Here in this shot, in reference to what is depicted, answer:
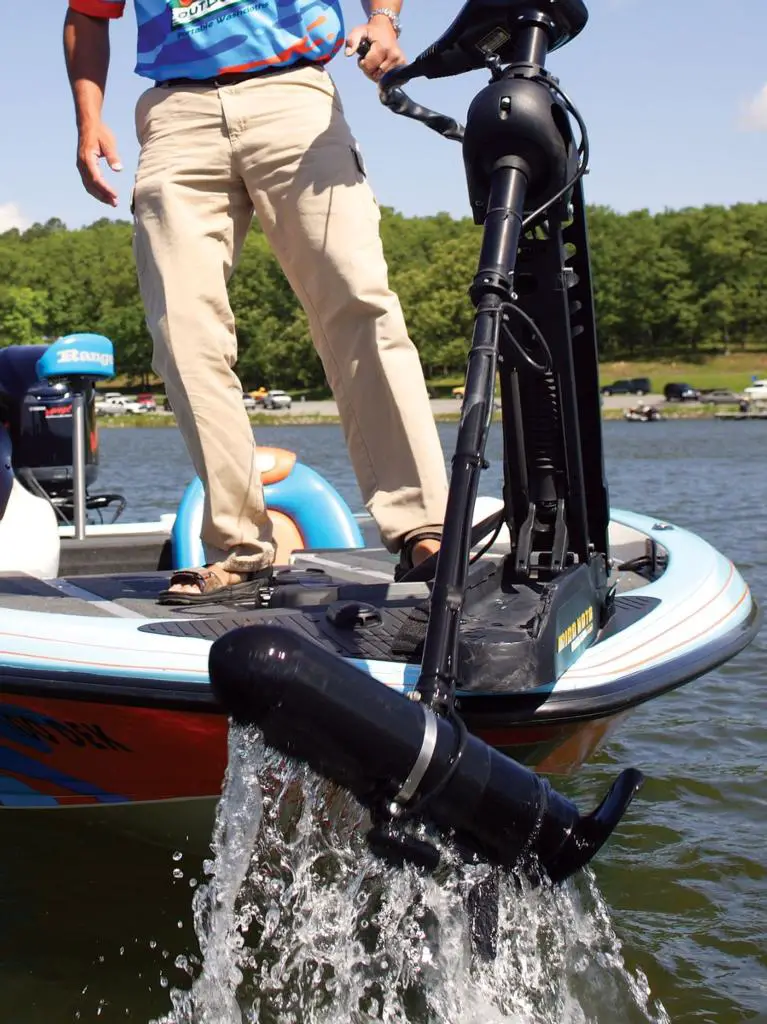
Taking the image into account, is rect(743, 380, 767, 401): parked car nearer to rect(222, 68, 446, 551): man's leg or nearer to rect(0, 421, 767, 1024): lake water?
rect(0, 421, 767, 1024): lake water

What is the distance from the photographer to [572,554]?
3.24 m

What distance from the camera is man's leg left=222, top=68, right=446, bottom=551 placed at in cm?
341

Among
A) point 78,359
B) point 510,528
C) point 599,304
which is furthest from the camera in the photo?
point 599,304

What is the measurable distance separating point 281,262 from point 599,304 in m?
91.8

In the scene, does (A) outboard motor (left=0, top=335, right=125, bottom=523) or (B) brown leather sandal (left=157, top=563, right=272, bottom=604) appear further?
(A) outboard motor (left=0, top=335, right=125, bottom=523)

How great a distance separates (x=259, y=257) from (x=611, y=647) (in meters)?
91.8

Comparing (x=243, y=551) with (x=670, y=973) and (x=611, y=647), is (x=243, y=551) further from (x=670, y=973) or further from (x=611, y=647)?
(x=670, y=973)

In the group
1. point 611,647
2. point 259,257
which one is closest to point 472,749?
point 611,647

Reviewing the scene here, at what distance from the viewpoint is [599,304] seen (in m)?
92.8

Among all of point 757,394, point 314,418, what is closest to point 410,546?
point 314,418

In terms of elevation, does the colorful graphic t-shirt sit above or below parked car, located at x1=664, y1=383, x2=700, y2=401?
above

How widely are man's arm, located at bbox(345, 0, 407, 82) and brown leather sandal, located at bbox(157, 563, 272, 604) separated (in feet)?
4.52

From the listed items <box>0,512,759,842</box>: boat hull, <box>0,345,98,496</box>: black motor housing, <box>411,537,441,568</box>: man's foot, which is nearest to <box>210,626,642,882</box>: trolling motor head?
<box>0,512,759,842</box>: boat hull

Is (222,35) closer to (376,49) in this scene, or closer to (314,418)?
(376,49)
